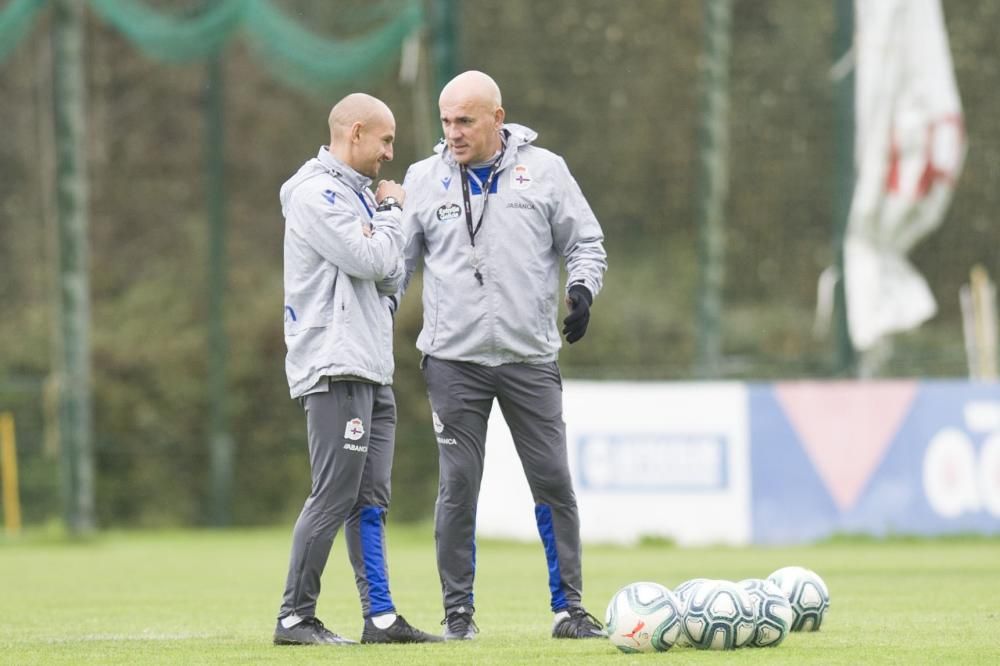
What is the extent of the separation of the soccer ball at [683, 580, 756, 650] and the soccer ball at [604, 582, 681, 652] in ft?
0.19

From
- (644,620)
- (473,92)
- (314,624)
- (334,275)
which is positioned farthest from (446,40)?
(644,620)

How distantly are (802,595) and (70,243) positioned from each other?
33.8 ft

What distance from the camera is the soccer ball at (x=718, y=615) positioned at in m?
6.85

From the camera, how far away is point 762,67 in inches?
706

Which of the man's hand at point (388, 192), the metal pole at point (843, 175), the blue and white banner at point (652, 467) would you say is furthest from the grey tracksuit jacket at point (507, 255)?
the metal pole at point (843, 175)

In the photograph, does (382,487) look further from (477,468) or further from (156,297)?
(156,297)

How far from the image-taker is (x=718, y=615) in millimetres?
6844

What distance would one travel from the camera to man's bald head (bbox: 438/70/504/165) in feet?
25.1

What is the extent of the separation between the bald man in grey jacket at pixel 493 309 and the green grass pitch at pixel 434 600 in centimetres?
45

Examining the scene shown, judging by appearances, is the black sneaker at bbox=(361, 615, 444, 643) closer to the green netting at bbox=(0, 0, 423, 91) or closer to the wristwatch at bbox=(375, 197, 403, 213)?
the wristwatch at bbox=(375, 197, 403, 213)

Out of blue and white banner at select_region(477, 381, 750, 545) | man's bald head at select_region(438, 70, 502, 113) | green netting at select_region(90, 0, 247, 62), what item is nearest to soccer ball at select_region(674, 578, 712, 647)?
man's bald head at select_region(438, 70, 502, 113)

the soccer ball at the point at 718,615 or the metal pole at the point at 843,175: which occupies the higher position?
the metal pole at the point at 843,175

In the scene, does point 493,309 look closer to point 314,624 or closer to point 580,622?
point 580,622

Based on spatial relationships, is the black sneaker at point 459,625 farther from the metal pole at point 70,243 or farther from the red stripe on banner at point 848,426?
the metal pole at point 70,243
